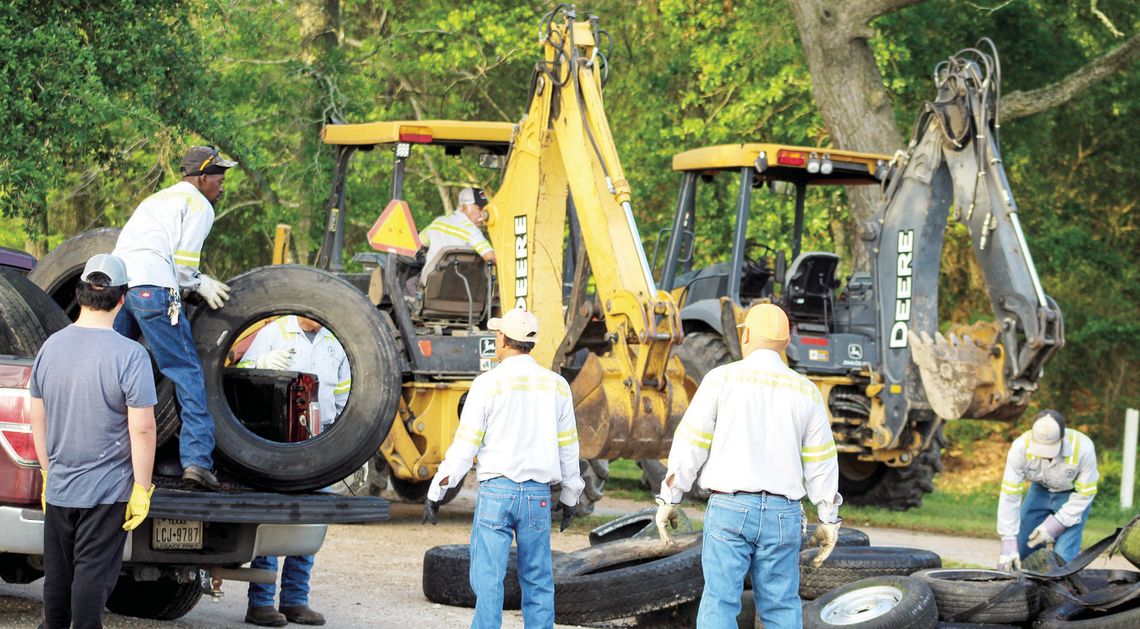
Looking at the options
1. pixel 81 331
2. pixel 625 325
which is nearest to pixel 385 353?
pixel 81 331

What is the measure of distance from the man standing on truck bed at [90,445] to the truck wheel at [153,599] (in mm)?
2054

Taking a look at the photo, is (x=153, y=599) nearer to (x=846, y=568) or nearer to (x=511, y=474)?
(x=511, y=474)

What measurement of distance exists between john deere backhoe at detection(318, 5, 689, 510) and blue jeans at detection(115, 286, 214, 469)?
4.83 metres

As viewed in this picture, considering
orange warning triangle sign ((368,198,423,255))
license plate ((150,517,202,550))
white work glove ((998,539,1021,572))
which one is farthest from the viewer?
orange warning triangle sign ((368,198,423,255))

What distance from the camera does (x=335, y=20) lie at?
80.2 ft

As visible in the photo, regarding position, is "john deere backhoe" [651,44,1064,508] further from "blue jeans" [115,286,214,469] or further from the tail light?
the tail light

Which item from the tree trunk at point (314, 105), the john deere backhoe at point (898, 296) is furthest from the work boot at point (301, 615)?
the tree trunk at point (314, 105)

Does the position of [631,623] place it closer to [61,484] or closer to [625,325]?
[625,325]

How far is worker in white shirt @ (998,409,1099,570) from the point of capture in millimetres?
11398

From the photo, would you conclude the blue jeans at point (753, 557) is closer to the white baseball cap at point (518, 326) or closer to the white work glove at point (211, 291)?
the white baseball cap at point (518, 326)

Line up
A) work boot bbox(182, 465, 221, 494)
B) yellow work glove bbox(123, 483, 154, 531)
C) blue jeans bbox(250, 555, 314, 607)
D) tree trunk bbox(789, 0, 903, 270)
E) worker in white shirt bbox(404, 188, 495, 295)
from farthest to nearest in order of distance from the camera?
tree trunk bbox(789, 0, 903, 270)
worker in white shirt bbox(404, 188, 495, 295)
blue jeans bbox(250, 555, 314, 607)
work boot bbox(182, 465, 221, 494)
yellow work glove bbox(123, 483, 154, 531)

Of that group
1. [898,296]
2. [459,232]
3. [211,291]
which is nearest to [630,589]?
[211,291]

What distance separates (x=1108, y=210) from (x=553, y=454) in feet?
70.0

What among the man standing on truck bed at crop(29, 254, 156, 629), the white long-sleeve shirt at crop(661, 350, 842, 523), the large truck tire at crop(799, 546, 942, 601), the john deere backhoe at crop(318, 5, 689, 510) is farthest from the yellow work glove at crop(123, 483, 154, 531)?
the john deere backhoe at crop(318, 5, 689, 510)
